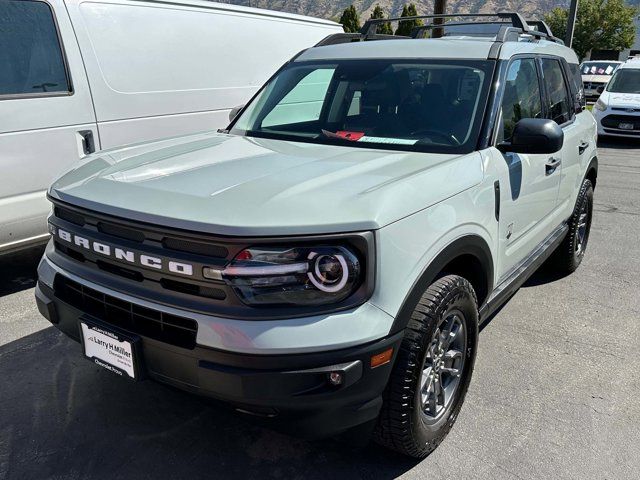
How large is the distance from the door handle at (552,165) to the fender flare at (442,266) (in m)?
1.00

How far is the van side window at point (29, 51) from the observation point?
4.09 metres

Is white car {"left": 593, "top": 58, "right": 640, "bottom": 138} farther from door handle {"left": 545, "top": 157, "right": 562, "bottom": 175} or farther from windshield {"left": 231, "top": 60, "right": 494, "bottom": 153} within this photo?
windshield {"left": 231, "top": 60, "right": 494, "bottom": 153}

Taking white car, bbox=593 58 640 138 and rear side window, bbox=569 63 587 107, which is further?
white car, bbox=593 58 640 138

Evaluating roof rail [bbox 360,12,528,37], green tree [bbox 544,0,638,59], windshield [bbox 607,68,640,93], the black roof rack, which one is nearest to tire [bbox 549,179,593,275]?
the black roof rack

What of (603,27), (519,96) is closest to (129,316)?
(519,96)

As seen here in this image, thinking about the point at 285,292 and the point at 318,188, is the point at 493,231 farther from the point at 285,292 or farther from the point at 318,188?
the point at 285,292

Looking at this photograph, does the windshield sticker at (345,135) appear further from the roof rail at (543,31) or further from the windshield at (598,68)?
the windshield at (598,68)

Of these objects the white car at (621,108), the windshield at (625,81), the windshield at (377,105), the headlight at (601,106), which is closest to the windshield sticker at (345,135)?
the windshield at (377,105)

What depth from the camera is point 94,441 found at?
2.69 meters

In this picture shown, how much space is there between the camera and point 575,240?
4.67 metres

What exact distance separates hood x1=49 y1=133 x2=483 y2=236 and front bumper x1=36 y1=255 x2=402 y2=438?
430 millimetres

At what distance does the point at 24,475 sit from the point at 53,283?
0.83 m

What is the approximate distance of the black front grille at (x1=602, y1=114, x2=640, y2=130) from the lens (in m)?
12.3

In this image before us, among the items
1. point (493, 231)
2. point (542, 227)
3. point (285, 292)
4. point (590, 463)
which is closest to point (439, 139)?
point (493, 231)
